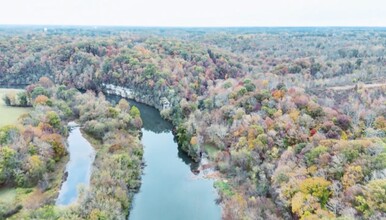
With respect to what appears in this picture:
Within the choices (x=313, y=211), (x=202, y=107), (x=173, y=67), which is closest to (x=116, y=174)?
(x=313, y=211)

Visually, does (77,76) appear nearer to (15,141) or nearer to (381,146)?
(15,141)

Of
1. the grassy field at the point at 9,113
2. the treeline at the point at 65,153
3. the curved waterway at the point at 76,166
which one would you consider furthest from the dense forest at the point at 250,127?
the grassy field at the point at 9,113

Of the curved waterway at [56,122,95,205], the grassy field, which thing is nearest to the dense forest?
the curved waterway at [56,122,95,205]

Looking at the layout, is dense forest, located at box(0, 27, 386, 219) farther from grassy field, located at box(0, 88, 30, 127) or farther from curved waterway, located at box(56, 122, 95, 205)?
grassy field, located at box(0, 88, 30, 127)

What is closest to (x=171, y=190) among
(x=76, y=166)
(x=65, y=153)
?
(x=76, y=166)

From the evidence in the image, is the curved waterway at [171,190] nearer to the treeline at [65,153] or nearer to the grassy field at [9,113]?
the treeline at [65,153]
